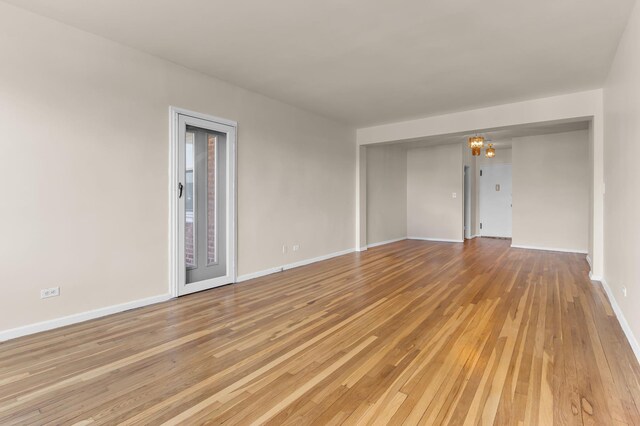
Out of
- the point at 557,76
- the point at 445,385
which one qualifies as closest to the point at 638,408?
the point at 445,385

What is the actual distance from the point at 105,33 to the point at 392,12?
2628 mm

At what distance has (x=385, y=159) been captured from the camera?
27.7 feet

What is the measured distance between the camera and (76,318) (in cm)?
304

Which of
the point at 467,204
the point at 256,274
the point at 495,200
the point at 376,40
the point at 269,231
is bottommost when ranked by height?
the point at 256,274

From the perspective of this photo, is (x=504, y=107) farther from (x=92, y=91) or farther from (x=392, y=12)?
(x=92, y=91)

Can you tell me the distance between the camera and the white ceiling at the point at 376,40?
2.69m

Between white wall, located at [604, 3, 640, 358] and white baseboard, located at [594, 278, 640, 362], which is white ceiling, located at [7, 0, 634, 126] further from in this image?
white baseboard, located at [594, 278, 640, 362]

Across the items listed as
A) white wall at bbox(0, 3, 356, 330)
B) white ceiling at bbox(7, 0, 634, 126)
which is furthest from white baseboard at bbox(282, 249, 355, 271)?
white ceiling at bbox(7, 0, 634, 126)

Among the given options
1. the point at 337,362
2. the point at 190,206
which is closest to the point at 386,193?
the point at 190,206

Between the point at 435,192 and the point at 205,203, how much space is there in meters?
6.64

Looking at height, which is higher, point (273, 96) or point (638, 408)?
point (273, 96)

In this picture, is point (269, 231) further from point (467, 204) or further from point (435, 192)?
point (467, 204)

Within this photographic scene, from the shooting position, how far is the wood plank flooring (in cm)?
176

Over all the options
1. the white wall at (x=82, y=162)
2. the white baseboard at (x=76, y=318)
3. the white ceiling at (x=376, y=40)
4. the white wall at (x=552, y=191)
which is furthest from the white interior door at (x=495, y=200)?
the white baseboard at (x=76, y=318)
